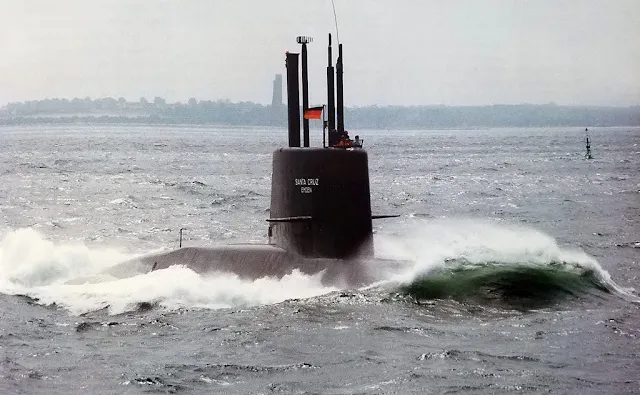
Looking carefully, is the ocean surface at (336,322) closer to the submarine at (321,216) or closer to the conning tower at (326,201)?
the submarine at (321,216)

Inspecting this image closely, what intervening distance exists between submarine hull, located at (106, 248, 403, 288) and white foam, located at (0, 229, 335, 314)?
201mm

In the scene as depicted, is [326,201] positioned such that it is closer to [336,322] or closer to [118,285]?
[336,322]

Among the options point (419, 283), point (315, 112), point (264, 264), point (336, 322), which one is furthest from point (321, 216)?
point (336, 322)

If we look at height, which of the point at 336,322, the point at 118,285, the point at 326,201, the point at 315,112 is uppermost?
the point at 315,112

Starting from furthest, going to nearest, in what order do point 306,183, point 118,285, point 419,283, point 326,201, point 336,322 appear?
point 118,285, point 306,183, point 326,201, point 419,283, point 336,322

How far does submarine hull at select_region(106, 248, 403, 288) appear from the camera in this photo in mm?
18281

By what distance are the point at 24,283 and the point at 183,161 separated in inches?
2493

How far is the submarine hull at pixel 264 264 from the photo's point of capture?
1828 cm

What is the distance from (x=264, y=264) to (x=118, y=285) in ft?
Result: 11.5

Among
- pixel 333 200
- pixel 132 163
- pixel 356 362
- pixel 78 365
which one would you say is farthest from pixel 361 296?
pixel 132 163

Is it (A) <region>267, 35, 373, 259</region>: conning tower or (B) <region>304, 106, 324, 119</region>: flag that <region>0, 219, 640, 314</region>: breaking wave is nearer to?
(A) <region>267, 35, 373, 259</region>: conning tower

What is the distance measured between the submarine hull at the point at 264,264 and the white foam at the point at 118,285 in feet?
0.66

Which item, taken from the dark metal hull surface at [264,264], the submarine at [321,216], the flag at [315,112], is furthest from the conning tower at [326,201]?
the flag at [315,112]

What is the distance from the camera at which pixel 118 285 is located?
20.9m
